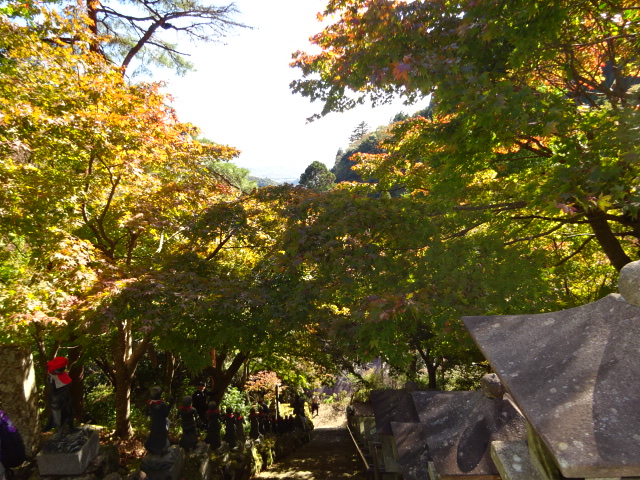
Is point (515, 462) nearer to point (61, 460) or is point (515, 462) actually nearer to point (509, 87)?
point (509, 87)

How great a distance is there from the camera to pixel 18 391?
7285mm

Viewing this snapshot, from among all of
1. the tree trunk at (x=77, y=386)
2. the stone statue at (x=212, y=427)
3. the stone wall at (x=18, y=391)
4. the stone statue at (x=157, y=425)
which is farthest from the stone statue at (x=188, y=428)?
the tree trunk at (x=77, y=386)

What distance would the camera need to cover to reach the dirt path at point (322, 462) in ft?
29.3

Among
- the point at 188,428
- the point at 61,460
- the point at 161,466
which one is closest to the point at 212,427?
the point at 188,428

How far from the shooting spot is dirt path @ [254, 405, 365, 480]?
8.95 m

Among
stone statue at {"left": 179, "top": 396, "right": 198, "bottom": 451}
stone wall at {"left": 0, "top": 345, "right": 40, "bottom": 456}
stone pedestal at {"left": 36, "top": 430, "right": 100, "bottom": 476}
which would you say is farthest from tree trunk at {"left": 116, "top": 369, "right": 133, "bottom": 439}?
stone pedestal at {"left": 36, "top": 430, "right": 100, "bottom": 476}

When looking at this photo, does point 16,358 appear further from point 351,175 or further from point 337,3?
point 351,175

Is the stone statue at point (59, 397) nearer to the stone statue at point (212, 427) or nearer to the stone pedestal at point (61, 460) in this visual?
the stone pedestal at point (61, 460)

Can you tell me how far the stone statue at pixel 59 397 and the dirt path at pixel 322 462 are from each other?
4.89 meters

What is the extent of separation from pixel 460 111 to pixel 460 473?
424 cm

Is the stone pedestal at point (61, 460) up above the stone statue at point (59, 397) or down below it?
below

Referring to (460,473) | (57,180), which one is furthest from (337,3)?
(460,473)

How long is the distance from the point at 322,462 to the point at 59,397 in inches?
333

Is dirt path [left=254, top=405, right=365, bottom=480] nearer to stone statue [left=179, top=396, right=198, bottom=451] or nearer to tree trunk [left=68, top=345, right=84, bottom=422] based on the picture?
stone statue [left=179, top=396, right=198, bottom=451]
